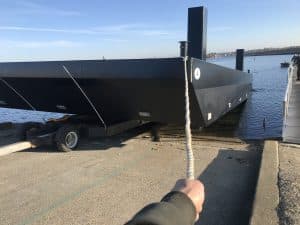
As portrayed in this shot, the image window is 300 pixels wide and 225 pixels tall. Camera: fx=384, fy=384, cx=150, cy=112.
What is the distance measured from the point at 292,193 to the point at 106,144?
15.7ft

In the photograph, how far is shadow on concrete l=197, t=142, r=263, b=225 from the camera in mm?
4539

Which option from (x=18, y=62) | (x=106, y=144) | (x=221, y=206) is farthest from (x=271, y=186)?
(x=18, y=62)

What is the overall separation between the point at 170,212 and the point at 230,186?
4627mm

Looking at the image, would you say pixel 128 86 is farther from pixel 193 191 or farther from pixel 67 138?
pixel 193 191

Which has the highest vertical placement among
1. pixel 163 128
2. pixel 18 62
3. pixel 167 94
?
pixel 18 62

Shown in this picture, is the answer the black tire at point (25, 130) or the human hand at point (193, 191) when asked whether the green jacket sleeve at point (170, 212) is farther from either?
the black tire at point (25, 130)

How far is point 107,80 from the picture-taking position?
279 inches

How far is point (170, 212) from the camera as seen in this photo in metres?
1.21

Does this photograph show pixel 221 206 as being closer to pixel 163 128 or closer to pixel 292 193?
pixel 292 193

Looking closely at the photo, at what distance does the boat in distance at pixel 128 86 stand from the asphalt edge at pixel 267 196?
164 centimetres

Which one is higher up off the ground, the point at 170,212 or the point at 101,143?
the point at 170,212

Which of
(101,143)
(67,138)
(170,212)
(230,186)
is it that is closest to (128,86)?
(67,138)

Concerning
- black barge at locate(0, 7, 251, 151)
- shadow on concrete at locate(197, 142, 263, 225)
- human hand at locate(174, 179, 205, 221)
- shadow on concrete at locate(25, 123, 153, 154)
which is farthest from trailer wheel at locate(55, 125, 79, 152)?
human hand at locate(174, 179, 205, 221)

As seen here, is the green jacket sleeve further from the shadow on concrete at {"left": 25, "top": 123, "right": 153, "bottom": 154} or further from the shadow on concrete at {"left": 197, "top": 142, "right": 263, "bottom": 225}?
the shadow on concrete at {"left": 25, "top": 123, "right": 153, "bottom": 154}
